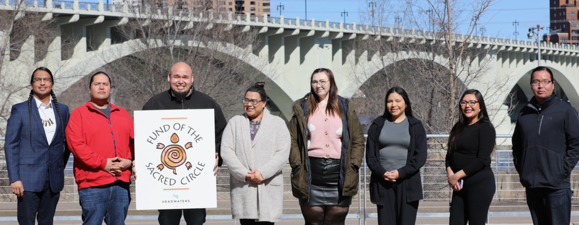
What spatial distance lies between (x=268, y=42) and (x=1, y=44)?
46.9 ft

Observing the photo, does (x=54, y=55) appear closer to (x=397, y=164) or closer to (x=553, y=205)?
(x=397, y=164)

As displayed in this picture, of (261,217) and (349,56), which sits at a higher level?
(349,56)

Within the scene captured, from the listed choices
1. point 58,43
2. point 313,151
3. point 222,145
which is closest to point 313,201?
point 313,151

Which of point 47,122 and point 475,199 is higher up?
point 47,122

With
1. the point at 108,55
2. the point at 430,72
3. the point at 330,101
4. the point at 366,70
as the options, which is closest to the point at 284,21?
the point at 366,70

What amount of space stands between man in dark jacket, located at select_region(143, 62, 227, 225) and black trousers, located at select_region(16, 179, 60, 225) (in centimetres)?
93

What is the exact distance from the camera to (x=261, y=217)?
482cm

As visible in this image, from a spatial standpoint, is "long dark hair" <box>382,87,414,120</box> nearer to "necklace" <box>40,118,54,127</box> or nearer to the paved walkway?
the paved walkway

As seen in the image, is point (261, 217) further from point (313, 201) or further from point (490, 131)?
point (490, 131)

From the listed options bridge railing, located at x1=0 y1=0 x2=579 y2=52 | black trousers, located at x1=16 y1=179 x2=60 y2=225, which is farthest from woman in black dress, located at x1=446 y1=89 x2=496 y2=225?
bridge railing, located at x1=0 y1=0 x2=579 y2=52

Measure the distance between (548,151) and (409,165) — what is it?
3.81 feet

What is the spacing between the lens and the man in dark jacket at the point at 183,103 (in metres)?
5.02

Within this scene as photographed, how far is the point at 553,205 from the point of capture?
16.0 ft

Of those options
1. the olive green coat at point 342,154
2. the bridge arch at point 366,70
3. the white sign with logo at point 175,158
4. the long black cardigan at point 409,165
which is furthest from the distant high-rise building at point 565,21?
the white sign with logo at point 175,158
